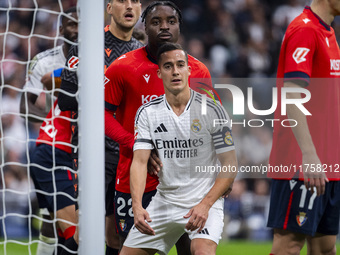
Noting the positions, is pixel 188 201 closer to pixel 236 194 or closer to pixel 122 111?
pixel 122 111

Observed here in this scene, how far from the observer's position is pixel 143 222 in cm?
316

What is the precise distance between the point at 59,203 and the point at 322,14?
2.19 m

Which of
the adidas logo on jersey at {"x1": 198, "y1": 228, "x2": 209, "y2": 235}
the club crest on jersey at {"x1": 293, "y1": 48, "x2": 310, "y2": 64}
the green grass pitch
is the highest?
the club crest on jersey at {"x1": 293, "y1": 48, "x2": 310, "y2": 64}

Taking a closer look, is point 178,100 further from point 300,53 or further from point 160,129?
point 300,53

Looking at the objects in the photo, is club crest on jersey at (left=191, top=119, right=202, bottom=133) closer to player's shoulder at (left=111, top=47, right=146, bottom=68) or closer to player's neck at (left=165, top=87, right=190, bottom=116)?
player's neck at (left=165, top=87, right=190, bottom=116)

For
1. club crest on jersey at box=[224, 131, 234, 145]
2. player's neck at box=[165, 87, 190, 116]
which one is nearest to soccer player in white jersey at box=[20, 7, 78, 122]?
player's neck at box=[165, 87, 190, 116]

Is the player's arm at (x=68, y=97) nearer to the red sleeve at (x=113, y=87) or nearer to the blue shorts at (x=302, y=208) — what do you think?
the red sleeve at (x=113, y=87)

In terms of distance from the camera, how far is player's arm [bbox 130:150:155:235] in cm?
317

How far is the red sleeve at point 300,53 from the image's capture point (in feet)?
10.2

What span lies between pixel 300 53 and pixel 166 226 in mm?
1153

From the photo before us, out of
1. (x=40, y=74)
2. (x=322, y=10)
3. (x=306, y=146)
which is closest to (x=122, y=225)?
(x=306, y=146)

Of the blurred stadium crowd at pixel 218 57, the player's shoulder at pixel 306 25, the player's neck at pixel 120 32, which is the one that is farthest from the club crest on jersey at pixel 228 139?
the blurred stadium crowd at pixel 218 57

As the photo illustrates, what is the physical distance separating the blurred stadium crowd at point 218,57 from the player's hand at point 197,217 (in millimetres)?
3691

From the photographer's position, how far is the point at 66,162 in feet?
14.8
